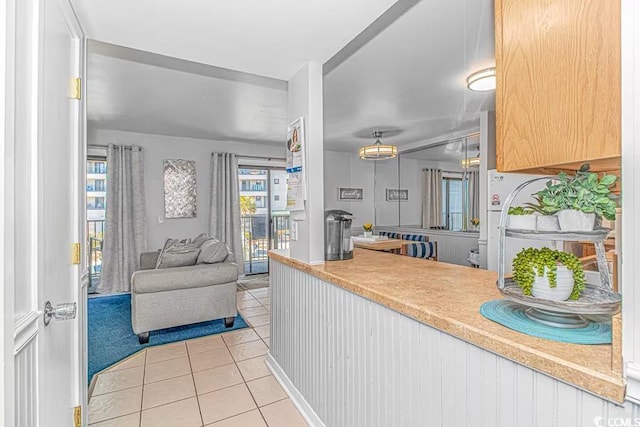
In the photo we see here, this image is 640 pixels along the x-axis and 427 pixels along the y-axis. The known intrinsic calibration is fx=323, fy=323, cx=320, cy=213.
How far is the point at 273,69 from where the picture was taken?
90.1 inches

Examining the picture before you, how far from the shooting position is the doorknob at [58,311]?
3.71ft

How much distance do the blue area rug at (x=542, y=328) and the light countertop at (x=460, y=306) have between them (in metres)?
0.02

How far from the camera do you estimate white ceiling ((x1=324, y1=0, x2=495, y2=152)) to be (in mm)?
2250

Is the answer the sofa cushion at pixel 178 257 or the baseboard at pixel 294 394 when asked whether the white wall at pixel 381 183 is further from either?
the baseboard at pixel 294 394

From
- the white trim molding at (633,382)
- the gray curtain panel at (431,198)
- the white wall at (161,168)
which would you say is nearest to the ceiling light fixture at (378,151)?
the gray curtain panel at (431,198)

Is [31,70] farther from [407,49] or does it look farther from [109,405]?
[407,49]

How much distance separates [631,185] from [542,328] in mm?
475

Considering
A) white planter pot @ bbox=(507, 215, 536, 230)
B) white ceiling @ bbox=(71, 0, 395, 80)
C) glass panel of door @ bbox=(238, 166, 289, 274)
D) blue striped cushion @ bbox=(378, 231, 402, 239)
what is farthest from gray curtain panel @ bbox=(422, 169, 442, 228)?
white planter pot @ bbox=(507, 215, 536, 230)

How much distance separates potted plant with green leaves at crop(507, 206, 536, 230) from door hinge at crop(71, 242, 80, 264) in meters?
1.83

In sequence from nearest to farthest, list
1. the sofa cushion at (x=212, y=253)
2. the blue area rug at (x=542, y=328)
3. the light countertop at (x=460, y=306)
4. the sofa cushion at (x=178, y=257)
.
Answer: the light countertop at (x=460, y=306) → the blue area rug at (x=542, y=328) → the sofa cushion at (x=178, y=257) → the sofa cushion at (x=212, y=253)

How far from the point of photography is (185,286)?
330cm

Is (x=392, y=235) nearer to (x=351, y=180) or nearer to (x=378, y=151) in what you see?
(x=351, y=180)

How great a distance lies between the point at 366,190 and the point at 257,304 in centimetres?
384

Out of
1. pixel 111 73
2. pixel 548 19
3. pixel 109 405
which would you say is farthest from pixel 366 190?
pixel 548 19
